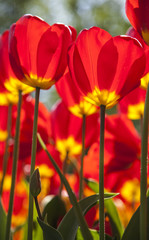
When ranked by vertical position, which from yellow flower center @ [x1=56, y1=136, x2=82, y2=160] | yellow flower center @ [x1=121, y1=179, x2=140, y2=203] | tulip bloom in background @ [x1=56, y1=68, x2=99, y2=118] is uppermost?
tulip bloom in background @ [x1=56, y1=68, x2=99, y2=118]

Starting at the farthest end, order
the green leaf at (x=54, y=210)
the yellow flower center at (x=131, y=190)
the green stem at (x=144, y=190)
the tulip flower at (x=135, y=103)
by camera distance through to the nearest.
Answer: the yellow flower center at (x=131, y=190)
the tulip flower at (x=135, y=103)
the green leaf at (x=54, y=210)
the green stem at (x=144, y=190)

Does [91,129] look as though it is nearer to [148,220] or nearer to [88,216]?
[88,216]

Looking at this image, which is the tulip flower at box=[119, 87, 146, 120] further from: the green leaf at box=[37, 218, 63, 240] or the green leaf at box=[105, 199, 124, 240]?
the green leaf at box=[37, 218, 63, 240]

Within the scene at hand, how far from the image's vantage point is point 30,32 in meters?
0.39

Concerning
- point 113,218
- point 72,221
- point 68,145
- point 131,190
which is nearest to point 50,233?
point 72,221

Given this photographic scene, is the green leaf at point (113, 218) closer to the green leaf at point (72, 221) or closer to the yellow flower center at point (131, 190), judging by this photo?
the green leaf at point (72, 221)

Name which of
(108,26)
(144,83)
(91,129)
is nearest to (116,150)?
(91,129)

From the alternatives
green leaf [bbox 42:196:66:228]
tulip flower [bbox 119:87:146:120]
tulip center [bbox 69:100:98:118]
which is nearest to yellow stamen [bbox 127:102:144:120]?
tulip flower [bbox 119:87:146:120]

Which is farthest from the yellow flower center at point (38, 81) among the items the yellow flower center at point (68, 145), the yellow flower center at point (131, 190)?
the yellow flower center at point (131, 190)

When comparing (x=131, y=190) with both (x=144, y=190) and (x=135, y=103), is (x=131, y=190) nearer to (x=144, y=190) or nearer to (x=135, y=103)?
(x=135, y=103)

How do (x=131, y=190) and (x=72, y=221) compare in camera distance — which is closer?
(x=72, y=221)

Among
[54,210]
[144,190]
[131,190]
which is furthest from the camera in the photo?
[131,190]

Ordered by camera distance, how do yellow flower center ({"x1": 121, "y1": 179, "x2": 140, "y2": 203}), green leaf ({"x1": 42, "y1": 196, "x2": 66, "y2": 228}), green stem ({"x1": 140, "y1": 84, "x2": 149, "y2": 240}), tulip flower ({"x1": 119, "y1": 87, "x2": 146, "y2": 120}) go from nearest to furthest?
green stem ({"x1": 140, "y1": 84, "x2": 149, "y2": 240}), green leaf ({"x1": 42, "y1": 196, "x2": 66, "y2": 228}), tulip flower ({"x1": 119, "y1": 87, "x2": 146, "y2": 120}), yellow flower center ({"x1": 121, "y1": 179, "x2": 140, "y2": 203})

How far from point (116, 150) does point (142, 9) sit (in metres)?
0.29
